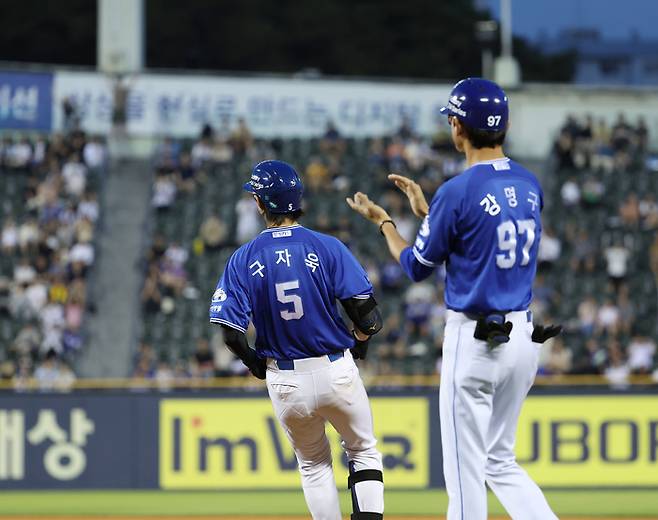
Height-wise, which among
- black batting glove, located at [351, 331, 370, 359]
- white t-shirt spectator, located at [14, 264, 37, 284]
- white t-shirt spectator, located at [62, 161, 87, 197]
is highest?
white t-shirt spectator, located at [62, 161, 87, 197]

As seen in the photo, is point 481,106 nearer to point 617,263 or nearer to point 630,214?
point 617,263

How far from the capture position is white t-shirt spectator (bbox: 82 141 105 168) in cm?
2527

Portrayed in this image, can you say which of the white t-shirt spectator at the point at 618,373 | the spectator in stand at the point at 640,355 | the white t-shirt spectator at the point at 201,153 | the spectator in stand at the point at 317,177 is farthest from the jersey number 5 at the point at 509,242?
the white t-shirt spectator at the point at 201,153

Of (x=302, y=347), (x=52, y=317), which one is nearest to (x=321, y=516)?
(x=302, y=347)

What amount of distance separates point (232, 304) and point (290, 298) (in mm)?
338

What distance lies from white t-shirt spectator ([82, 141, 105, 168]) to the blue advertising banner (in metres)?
1.53

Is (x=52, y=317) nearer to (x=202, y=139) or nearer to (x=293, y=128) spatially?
(x=202, y=139)

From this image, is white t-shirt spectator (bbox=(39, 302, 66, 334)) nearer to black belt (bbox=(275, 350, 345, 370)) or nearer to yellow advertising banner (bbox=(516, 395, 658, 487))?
yellow advertising banner (bbox=(516, 395, 658, 487))

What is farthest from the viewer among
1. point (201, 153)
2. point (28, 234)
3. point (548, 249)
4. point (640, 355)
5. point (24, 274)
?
point (201, 153)

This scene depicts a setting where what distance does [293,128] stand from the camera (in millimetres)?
27312

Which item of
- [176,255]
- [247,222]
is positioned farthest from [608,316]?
[176,255]

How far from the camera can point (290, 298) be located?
301 inches

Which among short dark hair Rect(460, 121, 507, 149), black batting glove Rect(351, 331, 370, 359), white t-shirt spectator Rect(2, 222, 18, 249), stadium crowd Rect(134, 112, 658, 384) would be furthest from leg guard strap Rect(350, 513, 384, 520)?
white t-shirt spectator Rect(2, 222, 18, 249)

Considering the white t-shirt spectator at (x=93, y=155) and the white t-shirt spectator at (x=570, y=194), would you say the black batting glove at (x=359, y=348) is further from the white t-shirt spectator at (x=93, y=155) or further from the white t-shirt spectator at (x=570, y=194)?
the white t-shirt spectator at (x=93, y=155)
